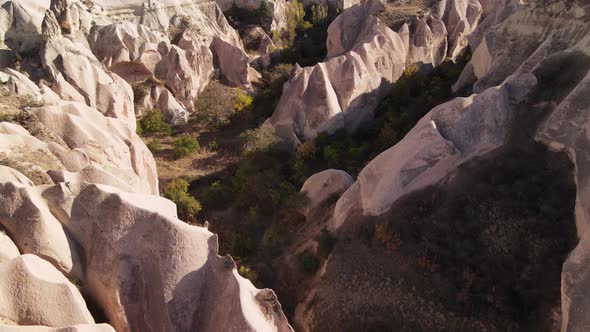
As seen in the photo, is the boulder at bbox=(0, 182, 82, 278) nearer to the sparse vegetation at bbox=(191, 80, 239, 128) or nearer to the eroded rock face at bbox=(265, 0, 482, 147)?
the eroded rock face at bbox=(265, 0, 482, 147)

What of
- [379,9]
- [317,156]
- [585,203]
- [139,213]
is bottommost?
[317,156]

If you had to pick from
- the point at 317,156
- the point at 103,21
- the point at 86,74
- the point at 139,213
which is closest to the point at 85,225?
the point at 139,213

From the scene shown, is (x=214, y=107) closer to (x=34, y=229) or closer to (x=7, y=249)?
(x=34, y=229)

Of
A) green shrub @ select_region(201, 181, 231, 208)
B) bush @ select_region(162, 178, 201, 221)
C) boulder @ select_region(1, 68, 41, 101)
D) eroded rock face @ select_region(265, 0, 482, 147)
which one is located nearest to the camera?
boulder @ select_region(1, 68, 41, 101)

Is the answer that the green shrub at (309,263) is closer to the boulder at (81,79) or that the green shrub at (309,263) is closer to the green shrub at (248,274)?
the green shrub at (248,274)

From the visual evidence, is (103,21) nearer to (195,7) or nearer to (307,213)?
(195,7)

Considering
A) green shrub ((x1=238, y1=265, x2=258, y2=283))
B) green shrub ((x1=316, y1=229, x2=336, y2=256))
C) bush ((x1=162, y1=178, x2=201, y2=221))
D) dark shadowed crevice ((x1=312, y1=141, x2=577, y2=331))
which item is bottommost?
bush ((x1=162, y1=178, x2=201, y2=221))

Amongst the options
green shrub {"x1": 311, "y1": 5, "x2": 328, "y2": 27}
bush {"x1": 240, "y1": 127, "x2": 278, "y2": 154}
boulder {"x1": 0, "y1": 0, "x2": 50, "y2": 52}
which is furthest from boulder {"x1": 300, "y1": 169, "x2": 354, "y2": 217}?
green shrub {"x1": 311, "y1": 5, "x2": 328, "y2": 27}

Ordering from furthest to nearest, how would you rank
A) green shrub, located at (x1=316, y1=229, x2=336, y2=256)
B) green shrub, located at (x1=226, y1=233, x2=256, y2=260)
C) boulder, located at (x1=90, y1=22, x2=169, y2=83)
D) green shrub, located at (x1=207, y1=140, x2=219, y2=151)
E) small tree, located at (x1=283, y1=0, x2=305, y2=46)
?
1. small tree, located at (x1=283, y1=0, x2=305, y2=46)
2. boulder, located at (x1=90, y1=22, x2=169, y2=83)
3. green shrub, located at (x1=207, y1=140, x2=219, y2=151)
4. green shrub, located at (x1=226, y1=233, x2=256, y2=260)
5. green shrub, located at (x1=316, y1=229, x2=336, y2=256)
